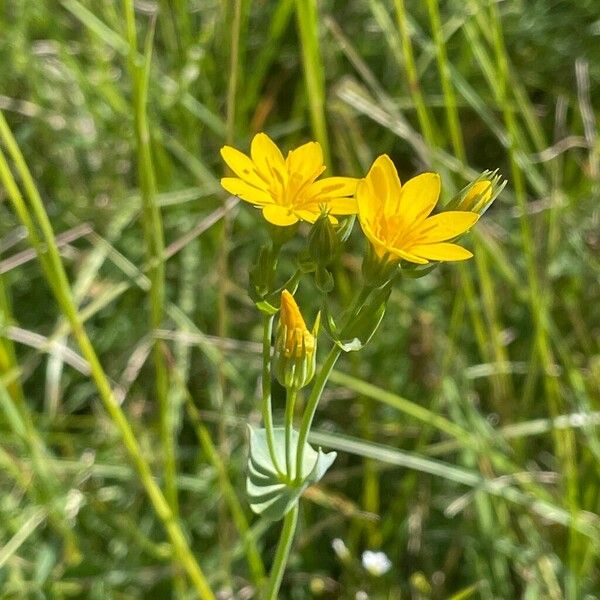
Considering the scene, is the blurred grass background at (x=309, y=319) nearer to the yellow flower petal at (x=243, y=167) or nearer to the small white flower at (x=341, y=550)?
the small white flower at (x=341, y=550)

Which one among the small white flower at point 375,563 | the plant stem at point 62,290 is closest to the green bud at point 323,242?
the plant stem at point 62,290

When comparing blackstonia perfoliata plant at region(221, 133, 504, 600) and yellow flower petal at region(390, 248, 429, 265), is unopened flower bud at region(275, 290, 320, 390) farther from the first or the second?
yellow flower petal at region(390, 248, 429, 265)

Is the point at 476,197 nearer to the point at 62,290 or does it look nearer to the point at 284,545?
the point at 284,545

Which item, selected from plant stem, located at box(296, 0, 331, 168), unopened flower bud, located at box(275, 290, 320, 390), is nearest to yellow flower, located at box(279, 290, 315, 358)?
unopened flower bud, located at box(275, 290, 320, 390)

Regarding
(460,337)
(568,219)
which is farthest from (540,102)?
(460,337)

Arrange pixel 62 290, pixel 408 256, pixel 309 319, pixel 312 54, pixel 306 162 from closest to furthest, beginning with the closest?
pixel 408 256, pixel 306 162, pixel 62 290, pixel 312 54, pixel 309 319

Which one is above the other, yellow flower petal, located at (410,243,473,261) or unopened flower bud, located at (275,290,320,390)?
yellow flower petal, located at (410,243,473,261)

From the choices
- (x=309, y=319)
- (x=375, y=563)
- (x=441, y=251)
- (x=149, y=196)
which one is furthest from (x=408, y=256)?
(x=309, y=319)
